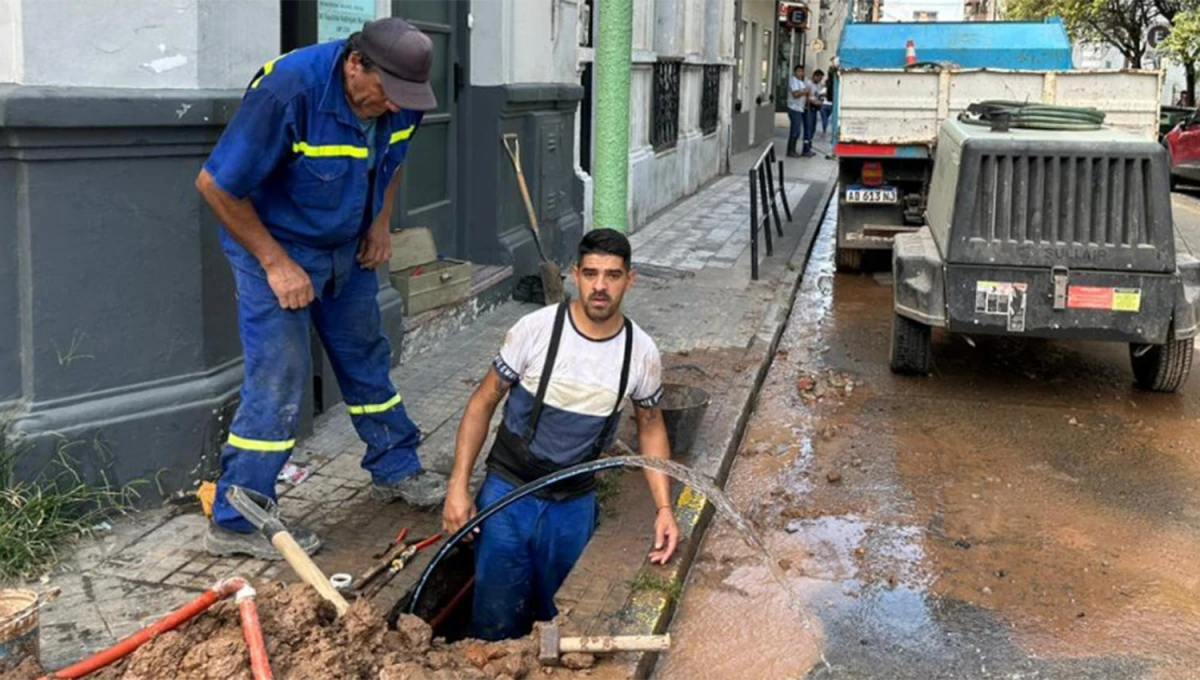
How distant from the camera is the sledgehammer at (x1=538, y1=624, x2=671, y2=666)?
Result: 3.67 meters

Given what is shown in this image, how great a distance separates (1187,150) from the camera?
20.1 meters

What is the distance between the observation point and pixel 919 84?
1071 centimetres

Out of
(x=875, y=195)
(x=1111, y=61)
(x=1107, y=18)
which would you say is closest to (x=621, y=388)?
(x=875, y=195)

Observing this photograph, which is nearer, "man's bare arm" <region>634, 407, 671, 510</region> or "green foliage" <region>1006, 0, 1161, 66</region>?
"man's bare arm" <region>634, 407, 671, 510</region>

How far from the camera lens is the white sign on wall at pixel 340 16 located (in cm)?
612

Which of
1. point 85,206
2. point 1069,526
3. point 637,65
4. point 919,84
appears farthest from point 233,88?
point 637,65

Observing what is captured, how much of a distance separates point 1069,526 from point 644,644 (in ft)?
8.53

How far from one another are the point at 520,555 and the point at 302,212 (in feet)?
4.93

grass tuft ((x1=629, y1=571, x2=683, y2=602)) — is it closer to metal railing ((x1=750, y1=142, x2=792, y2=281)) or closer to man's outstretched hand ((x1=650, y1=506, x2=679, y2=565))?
man's outstretched hand ((x1=650, y1=506, x2=679, y2=565))

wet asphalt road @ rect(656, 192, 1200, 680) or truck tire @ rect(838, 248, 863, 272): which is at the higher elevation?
truck tire @ rect(838, 248, 863, 272)

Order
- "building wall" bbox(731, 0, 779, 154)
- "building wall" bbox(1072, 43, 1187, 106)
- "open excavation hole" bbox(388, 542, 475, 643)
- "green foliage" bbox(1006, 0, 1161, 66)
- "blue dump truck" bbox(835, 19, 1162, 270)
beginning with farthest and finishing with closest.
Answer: "building wall" bbox(1072, 43, 1187, 106), "green foliage" bbox(1006, 0, 1161, 66), "building wall" bbox(731, 0, 779, 154), "blue dump truck" bbox(835, 19, 1162, 270), "open excavation hole" bbox(388, 542, 475, 643)

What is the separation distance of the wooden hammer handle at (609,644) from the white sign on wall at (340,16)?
3.60 meters

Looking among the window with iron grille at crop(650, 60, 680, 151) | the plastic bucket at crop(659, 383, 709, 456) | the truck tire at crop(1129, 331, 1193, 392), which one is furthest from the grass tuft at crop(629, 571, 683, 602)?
the window with iron grille at crop(650, 60, 680, 151)

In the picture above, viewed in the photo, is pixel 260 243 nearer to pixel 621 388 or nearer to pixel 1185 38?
A: pixel 621 388
